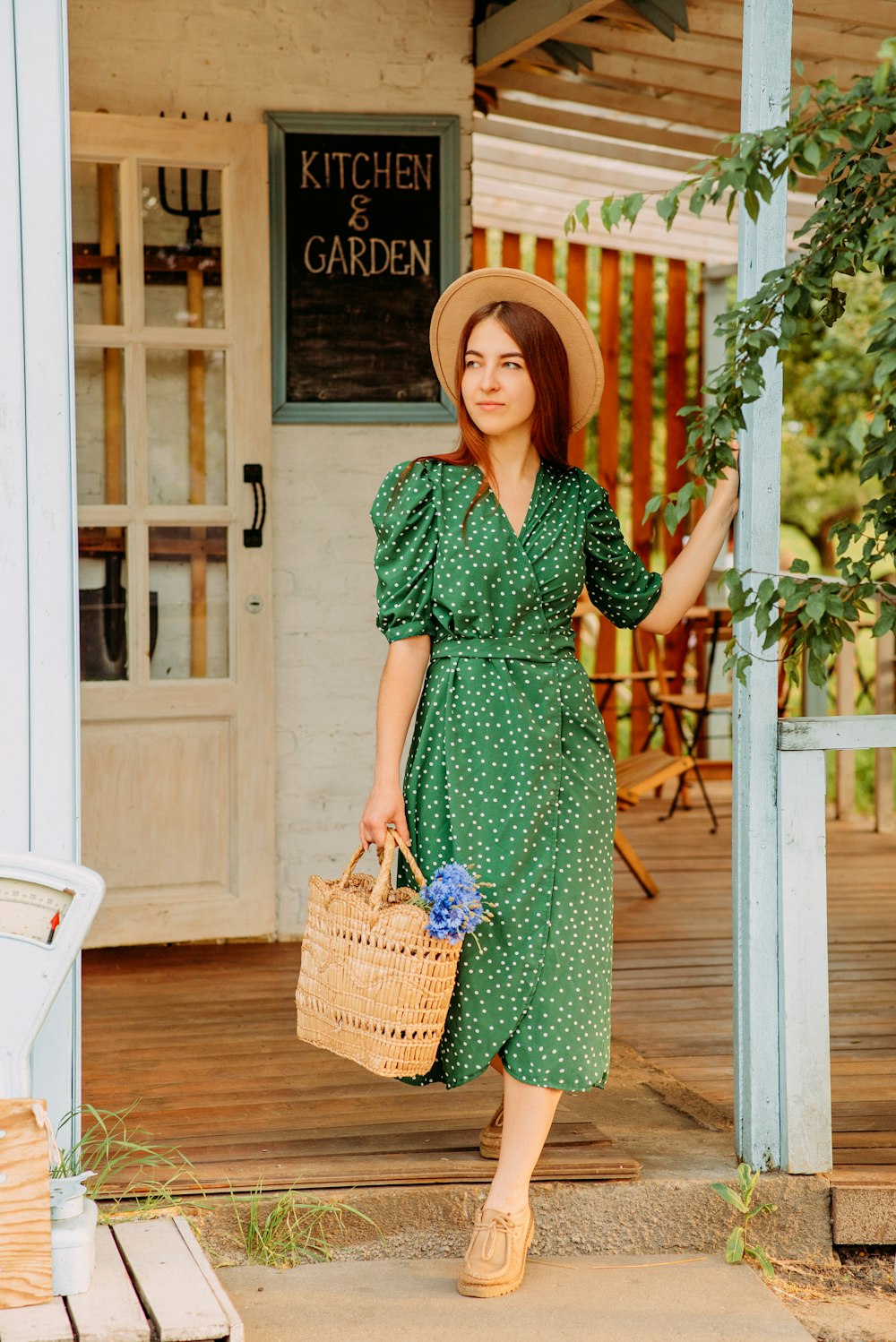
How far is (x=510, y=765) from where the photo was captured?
8.61ft

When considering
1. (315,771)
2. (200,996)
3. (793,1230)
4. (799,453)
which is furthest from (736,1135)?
(799,453)

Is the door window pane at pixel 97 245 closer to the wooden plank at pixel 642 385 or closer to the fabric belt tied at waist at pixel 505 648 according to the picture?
the fabric belt tied at waist at pixel 505 648

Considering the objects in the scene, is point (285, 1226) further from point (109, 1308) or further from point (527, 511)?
point (527, 511)

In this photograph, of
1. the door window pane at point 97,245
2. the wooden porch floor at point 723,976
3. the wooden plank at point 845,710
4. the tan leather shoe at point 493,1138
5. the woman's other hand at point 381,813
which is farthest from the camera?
the wooden plank at point 845,710

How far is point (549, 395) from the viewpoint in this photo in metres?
2.67

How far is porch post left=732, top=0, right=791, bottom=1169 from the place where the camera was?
9.02ft

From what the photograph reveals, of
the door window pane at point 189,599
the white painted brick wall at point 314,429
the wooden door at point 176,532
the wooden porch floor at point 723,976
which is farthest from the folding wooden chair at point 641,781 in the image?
the door window pane at point 189,599

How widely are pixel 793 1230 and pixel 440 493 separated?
1.49 meters

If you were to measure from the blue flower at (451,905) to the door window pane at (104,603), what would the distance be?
2.27 metres

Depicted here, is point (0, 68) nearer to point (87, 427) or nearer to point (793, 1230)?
point (87, 427)

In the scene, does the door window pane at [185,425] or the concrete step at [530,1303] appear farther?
the door window pane at [185,425]

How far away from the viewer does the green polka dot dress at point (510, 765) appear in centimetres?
260

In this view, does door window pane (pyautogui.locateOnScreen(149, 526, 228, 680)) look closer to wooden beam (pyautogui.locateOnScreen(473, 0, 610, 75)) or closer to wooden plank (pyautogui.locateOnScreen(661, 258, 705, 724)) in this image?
wooden beam (pyautogui.locateOnScreen(473, 0, 610, 75))

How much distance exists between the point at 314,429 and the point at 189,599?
63 cm
